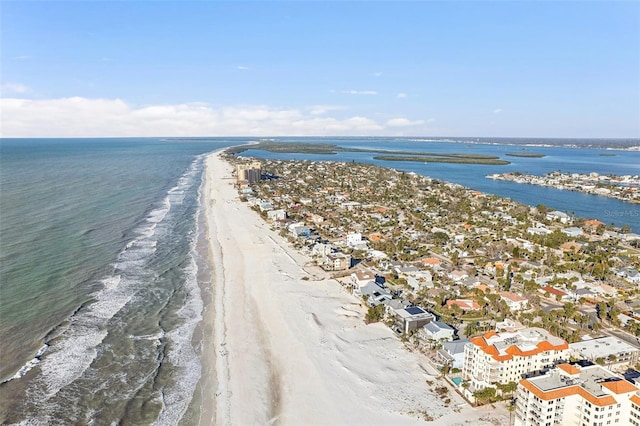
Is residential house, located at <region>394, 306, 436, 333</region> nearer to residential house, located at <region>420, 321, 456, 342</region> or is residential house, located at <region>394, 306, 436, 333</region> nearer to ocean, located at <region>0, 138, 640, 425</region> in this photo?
residential house, located at <region>420, 321, 456, 342</region>

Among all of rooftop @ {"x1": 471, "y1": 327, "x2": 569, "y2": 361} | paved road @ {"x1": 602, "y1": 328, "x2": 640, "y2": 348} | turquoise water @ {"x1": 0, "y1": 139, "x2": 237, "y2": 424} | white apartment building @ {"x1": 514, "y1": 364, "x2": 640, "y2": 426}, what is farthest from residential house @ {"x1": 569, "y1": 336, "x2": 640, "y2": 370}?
turquoise water @ {"x1": 0, "y1": 139, "x2": 237, "y2": 424}

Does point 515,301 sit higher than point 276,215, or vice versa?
point 276,215

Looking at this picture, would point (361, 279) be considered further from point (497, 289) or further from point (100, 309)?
point (100, 309)

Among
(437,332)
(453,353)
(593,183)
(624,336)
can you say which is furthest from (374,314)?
(593,183)

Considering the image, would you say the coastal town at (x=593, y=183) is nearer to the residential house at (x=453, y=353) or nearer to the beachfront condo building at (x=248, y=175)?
the beachfront condo building at (x=248, y=175)

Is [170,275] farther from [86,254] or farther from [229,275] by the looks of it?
[86,254]

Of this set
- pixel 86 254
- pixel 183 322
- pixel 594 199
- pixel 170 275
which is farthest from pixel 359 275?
pixel 594 199

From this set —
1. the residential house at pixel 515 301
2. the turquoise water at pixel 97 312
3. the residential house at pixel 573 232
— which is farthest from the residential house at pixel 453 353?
the residential house at pixel 573 232
